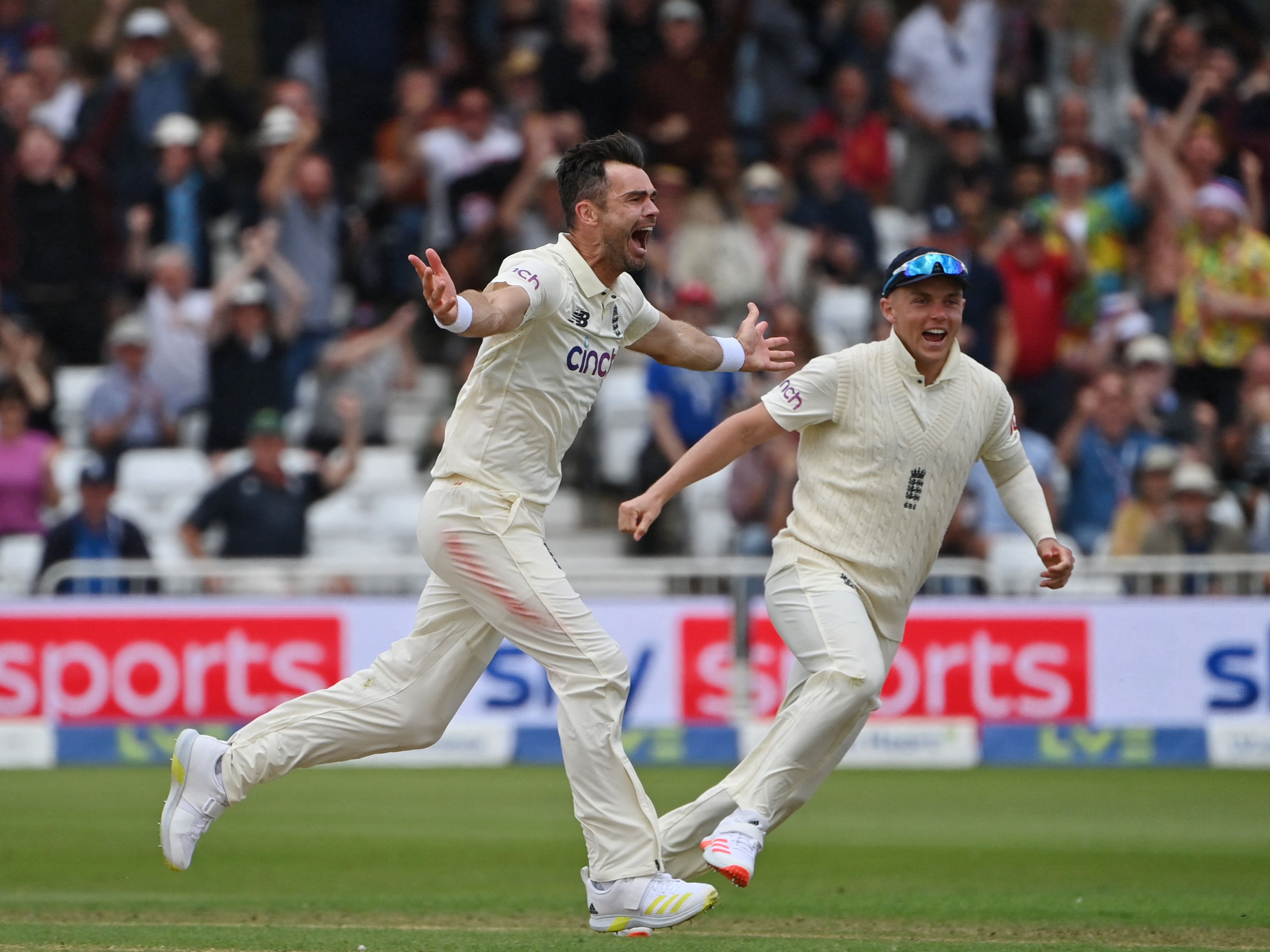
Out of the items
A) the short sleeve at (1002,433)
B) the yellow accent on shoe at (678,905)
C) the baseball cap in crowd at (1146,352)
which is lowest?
the yellow accent on shoe at (678,905)

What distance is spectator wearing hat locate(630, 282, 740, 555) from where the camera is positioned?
13312 millimetres

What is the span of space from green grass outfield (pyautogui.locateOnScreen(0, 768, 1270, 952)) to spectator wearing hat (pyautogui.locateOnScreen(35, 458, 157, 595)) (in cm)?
134

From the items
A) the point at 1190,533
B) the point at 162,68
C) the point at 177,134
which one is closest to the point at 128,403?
the point at 177,134

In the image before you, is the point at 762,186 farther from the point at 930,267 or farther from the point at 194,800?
the point at 194,800

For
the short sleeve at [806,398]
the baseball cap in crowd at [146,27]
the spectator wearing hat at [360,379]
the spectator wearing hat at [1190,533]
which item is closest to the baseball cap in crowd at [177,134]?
the baseball cap in crowd at [146,27]

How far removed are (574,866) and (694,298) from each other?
5620 millimetres

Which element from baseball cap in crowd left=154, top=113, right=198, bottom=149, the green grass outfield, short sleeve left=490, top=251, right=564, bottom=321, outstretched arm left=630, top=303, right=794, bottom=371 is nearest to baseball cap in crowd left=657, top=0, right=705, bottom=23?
baseball cap in crowd left=154, top=113, right=198, bottom=149

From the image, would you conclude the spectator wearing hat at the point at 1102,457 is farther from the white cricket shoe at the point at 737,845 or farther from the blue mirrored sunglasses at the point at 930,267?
the white cricket shoe at the point at 737,845

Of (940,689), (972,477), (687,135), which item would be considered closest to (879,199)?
(687,135)

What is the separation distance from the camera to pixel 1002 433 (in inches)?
265

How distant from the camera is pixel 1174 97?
16.2m

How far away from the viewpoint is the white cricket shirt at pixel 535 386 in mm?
6145

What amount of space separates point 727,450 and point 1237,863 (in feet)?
11.2

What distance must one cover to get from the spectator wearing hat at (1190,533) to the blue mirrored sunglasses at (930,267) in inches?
264
